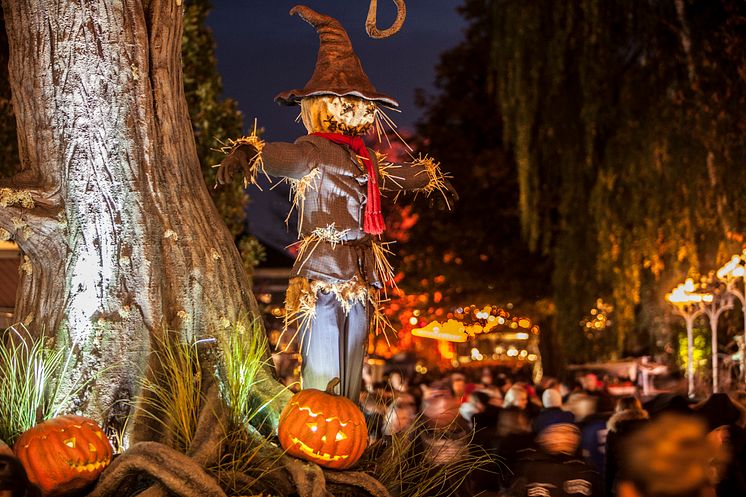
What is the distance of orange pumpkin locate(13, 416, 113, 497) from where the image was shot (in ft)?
14.6

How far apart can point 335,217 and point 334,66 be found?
73 cm

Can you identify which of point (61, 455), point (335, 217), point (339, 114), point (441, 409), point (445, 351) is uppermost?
point (339, 114)

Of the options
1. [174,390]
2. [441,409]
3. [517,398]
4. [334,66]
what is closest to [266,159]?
[334,66]

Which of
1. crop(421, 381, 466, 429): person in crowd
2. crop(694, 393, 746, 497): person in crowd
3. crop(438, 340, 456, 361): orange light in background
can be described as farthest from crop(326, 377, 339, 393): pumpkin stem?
crop(438, 340, 456, 361): orange light in background

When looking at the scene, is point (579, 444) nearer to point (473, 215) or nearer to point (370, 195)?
point (370, 195)

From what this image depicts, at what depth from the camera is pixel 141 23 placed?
5.68 metres

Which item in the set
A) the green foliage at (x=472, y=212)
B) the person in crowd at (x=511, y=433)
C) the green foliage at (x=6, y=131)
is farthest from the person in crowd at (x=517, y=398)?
the green foliage at (x=472, y=212)

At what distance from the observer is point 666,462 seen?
356cm

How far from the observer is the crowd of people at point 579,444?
141 inches

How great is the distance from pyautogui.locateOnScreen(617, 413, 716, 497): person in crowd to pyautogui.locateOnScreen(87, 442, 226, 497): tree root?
1.68 meters

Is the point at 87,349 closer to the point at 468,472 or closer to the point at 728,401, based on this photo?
the point at 468,472

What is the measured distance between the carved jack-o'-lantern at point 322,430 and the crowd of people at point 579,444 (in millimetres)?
345

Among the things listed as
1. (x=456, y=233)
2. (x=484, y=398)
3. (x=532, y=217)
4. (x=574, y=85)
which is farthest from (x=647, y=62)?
(x=484, y=398)

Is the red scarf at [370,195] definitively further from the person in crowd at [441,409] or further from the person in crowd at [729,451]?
the person in crowd at [729,451]
